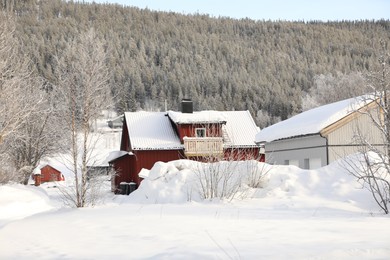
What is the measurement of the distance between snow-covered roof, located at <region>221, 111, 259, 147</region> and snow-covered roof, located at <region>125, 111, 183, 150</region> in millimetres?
4452

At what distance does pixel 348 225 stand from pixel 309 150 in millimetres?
15037

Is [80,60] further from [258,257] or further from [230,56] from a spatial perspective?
[230,56]

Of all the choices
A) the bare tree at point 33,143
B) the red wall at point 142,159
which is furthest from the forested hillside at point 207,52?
the bare tree at point 33,143

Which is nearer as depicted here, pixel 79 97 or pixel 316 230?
pixel 316 230

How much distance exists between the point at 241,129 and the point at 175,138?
587 cm

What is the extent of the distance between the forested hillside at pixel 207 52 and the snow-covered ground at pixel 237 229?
8500cm

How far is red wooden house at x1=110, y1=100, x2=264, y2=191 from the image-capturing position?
Answer: 36.5 m

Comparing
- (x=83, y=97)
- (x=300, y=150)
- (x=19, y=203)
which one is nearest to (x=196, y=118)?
(x=300, y=150)

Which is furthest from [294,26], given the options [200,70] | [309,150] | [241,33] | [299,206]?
[299,206]

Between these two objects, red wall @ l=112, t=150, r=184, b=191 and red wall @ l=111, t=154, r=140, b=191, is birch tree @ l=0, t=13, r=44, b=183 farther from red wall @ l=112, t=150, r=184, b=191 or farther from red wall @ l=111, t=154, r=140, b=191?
red wall @ l=111, t=154, r=140, b=191

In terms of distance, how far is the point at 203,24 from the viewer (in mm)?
177250

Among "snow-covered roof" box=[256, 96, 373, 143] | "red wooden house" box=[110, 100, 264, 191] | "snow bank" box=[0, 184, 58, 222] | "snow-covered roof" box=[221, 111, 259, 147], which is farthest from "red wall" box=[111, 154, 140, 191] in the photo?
"snow-covered roof" box=[256, 96, 373, 143]

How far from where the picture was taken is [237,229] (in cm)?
901

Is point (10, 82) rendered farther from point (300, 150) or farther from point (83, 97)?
point (300, 150)
